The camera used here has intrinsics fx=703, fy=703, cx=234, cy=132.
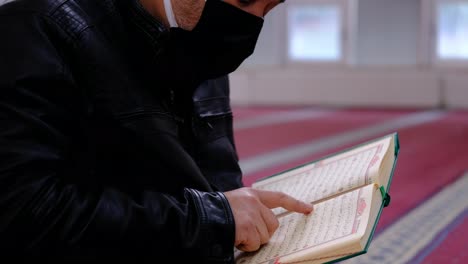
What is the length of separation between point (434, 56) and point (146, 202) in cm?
751

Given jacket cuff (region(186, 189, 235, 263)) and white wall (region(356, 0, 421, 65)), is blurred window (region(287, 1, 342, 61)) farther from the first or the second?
jacket cuff (region(186, 189, 235, 263))

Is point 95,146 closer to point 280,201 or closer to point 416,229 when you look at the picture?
point 280,201

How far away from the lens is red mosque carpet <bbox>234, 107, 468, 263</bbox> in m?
2.71

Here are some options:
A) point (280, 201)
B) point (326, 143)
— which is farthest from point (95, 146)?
point (326, 143)

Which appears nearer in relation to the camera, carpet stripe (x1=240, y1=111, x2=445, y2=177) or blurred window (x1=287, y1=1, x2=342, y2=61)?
carpet stripe (x1=240, y1=111, x2=445, y2=177)

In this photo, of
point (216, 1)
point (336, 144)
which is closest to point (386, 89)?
point (336, 144)

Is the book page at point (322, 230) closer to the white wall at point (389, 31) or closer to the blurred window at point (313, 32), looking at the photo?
the white wall at point (389, 31)

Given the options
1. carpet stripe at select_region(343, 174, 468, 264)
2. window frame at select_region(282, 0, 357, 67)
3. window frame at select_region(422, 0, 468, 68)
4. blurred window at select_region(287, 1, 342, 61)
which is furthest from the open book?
blurred window at select_region(287, 1, 342, 61)

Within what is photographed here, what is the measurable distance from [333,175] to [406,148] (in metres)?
3.72

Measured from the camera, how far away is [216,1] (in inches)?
45.0

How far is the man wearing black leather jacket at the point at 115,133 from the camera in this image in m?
0.98

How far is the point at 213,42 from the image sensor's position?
1214mm

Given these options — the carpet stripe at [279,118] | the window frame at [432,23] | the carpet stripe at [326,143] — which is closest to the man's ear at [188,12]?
the carpet stripe at [326,143]

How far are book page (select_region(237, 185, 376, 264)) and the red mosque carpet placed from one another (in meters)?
1.25
